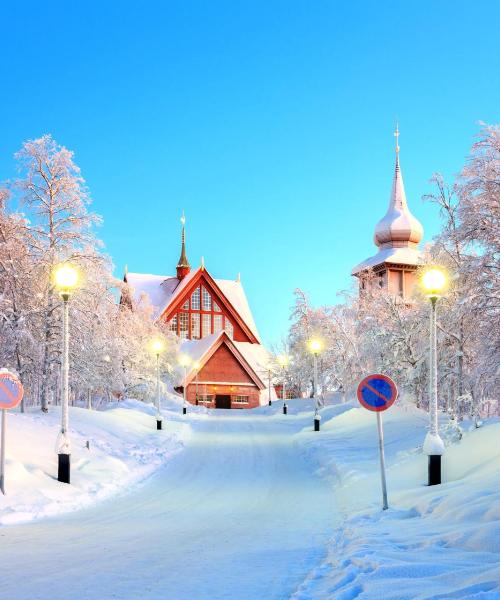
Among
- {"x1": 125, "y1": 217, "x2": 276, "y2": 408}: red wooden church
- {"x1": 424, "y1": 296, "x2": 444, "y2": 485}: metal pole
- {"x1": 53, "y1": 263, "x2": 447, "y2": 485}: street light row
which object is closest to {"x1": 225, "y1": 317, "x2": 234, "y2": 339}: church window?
{"x1": 125, "y1": 217, "x2": 276, "y2": 408}: red wooden church

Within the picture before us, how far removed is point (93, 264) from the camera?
22.0 meters

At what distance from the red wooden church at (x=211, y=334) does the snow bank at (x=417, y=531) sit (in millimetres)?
35443

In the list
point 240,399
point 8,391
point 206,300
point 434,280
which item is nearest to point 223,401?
point 240,399

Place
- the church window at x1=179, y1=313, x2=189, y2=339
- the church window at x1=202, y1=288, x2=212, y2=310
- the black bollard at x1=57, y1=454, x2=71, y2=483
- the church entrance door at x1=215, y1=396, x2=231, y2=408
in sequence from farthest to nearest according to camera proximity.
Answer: the church window at x1=202, y1=288, x2=212, y2=310 → the church window at x1=179, y1=313, x2=189, y2=339 → the church entrance door at x1=215, y1=396, x2=231, y2=408 → the black bollard at x1=57, y1=454, x2=71, y2=483

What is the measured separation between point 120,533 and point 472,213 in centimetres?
1237

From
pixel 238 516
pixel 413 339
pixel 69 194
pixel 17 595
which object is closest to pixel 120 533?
pixel 238 516

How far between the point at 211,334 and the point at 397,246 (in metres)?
19.7

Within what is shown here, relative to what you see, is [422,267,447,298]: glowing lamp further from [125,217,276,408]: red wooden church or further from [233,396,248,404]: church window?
[233,396,248,404]: church window

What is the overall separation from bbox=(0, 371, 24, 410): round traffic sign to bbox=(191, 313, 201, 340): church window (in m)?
55.9

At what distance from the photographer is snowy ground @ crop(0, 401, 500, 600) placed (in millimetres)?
5480

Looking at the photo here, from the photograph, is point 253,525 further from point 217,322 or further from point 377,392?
point 217,322

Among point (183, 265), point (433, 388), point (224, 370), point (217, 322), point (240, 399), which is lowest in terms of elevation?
point (240, 399)

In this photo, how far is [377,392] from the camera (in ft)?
30.7

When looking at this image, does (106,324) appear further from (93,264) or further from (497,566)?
(497,566)
